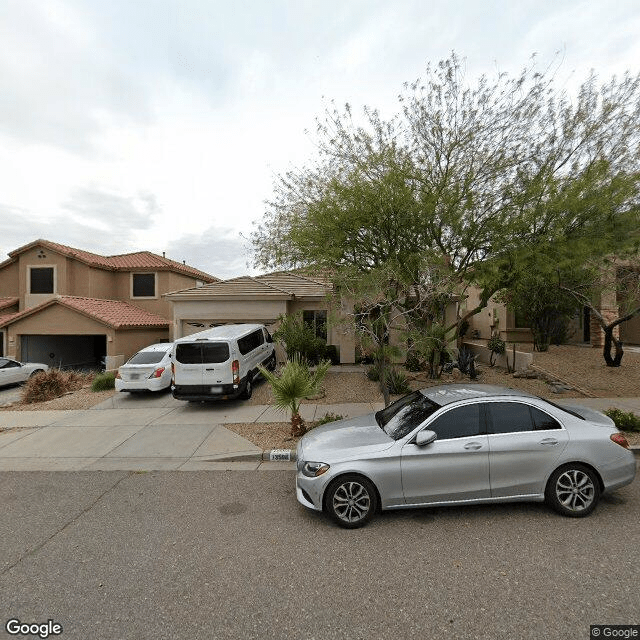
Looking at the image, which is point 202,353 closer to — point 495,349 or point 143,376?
point 143,376

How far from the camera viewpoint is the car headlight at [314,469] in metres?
4.24

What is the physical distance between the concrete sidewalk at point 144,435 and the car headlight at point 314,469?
1.78 m

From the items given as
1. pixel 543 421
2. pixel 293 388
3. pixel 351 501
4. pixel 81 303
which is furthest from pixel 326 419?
pixel 81 303

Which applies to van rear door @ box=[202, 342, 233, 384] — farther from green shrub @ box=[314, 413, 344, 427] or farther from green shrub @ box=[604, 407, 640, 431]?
green shrub @ box=[604, 407, 640, 431]

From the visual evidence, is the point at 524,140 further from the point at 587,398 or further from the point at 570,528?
the point at 570,528

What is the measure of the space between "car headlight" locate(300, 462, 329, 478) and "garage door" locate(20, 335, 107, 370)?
17.6 metres

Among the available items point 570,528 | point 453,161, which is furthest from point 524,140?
point 570,528

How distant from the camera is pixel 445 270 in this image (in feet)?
27.6

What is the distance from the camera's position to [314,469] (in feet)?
14.1

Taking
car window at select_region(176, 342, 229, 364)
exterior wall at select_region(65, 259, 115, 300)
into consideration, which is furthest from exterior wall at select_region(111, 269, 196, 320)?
car window at select_region(176, 342, 229, 364)

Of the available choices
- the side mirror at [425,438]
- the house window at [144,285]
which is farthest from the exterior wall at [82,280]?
the side mirror at [425,438]

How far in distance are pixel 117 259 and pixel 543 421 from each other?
80.8 ft

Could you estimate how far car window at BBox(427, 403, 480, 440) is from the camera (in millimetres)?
4371

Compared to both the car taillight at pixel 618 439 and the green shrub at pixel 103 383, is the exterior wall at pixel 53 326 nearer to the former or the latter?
the green shrub at pixel 103 383
